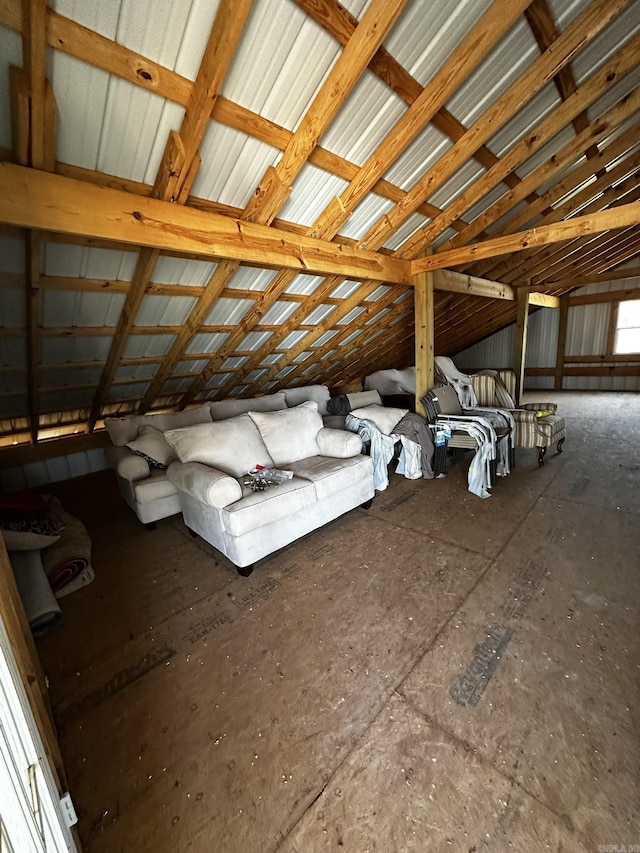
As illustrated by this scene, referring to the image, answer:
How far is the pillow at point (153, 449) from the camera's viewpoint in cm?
294

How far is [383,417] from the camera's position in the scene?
3646 mm

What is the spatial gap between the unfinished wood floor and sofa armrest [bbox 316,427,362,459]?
67 centimetres

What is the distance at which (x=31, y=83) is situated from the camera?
52.4 inches

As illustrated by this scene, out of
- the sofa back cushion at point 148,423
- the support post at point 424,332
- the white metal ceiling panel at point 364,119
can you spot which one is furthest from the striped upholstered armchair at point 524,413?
the sofa back cushion at point 148,423

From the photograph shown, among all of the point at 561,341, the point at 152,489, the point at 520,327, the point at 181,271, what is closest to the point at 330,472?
the point at 152,489

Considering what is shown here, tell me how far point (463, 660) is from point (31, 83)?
293cm

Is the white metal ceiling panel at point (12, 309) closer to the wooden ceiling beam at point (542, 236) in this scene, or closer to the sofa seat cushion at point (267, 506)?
the sofa seat cushion at point (267, 506)

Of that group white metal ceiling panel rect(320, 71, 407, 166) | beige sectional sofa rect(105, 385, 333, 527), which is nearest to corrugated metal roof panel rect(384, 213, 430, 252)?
white metal ceiling panel rect(320, 71, 407, 166)

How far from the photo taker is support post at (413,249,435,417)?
12.4ft

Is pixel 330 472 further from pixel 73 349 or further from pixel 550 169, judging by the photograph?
pixel 550 169

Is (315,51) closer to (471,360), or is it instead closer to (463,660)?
(463,660)

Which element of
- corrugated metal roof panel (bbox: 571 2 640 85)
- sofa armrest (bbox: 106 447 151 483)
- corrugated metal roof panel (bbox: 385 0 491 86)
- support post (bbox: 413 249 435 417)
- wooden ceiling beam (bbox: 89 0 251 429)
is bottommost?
sofa armrest (bbox: 106 447 151 483)

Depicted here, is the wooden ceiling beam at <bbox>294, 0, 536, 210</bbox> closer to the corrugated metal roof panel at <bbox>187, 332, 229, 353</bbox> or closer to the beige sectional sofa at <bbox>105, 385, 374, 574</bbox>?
the beige sectional sofa at <bbox>105, 385, 374, 574</bbox>

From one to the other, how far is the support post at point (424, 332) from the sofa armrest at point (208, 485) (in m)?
2.40
